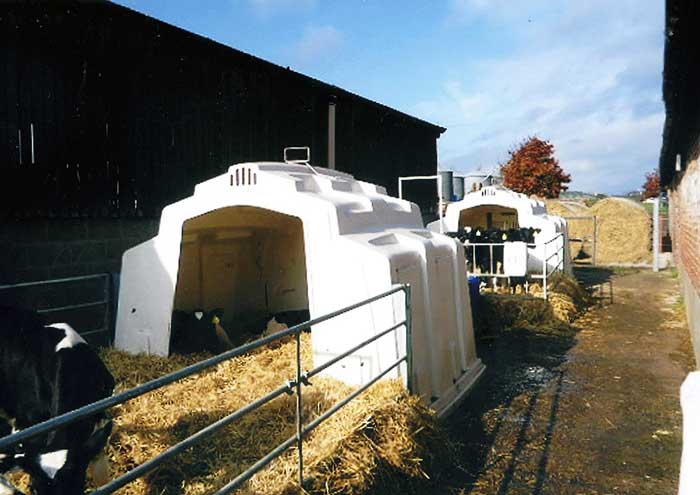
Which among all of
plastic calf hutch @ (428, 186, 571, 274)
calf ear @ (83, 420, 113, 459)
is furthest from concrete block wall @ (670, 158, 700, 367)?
calf ear @ (83, 420, 113, 459)

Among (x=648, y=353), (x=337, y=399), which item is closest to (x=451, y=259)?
(x=337, y=399)

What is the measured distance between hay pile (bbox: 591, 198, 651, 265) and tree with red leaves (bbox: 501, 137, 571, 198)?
55.4 feet

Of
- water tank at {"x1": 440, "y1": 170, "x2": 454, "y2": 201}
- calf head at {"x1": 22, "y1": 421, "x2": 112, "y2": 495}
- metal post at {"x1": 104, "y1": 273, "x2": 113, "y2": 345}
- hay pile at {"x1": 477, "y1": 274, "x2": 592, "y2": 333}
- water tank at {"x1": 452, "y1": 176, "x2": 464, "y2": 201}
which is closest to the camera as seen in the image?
calf head at {"x1": 22, "y1": 421, "x2": 112, "y2": 495}

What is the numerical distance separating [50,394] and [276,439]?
1676mm

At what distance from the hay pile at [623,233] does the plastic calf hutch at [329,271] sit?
18.4 m

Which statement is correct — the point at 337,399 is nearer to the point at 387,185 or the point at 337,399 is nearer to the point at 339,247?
the point at 339,247

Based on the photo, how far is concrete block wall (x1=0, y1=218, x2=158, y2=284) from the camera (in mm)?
7418

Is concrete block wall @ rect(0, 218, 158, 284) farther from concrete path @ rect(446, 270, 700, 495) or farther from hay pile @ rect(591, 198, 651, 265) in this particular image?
hay pile @ rect(591, 198, 651, 265)

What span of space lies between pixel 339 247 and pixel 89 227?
440cm

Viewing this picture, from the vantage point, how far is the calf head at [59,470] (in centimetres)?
363

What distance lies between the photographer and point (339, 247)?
5.96m

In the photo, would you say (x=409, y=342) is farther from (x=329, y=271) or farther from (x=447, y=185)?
(x=447, y=185)

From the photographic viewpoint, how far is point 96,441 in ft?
12.8

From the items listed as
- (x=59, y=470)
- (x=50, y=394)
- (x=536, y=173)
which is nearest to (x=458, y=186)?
(x=536, y=173)
